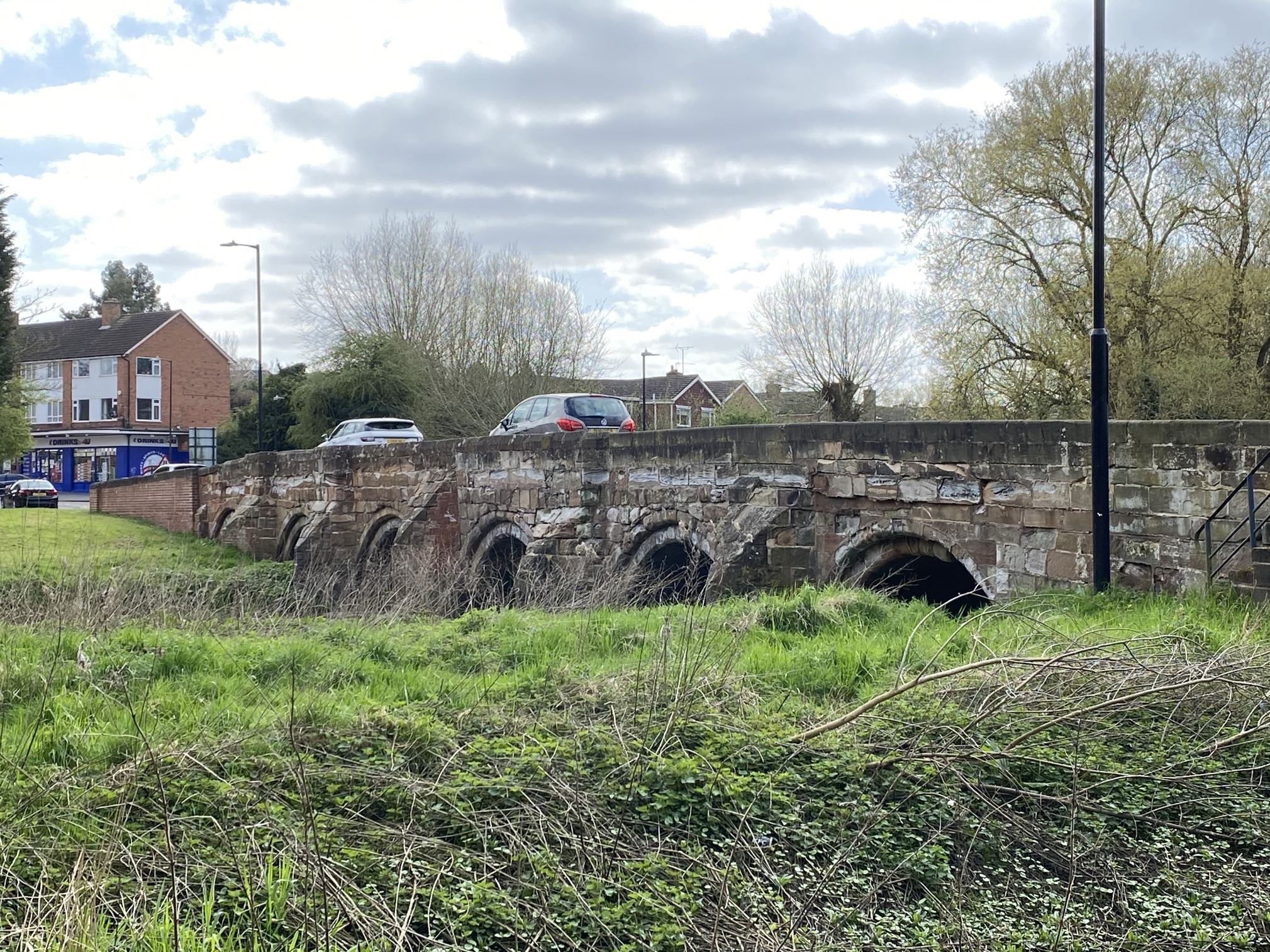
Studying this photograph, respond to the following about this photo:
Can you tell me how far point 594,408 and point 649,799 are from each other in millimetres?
16400

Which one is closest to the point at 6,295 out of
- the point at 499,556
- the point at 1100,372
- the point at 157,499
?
the point at 157,499

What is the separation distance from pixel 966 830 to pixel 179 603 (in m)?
8.42

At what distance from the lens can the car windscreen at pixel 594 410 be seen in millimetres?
21375

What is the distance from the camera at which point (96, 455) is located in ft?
189

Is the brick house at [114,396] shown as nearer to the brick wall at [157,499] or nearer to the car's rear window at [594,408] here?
the brick wall at [157,499]

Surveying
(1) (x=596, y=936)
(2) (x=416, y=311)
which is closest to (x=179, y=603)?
(1) (x=596, y=936)

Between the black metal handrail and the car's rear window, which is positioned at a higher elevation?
the car's rear window

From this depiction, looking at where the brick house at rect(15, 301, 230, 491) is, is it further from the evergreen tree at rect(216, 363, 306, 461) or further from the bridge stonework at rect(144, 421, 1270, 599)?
the bridge stonework at rect(144, 421, 1270, 599)

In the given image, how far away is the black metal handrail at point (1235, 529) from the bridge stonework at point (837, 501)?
0.11m

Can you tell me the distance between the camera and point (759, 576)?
44.0 feet

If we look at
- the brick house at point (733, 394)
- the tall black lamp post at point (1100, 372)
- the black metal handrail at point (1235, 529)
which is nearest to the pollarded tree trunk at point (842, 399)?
the brick house at point (733, 394)

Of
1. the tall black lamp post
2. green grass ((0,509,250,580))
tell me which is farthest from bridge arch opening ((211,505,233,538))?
the tall black lamp post

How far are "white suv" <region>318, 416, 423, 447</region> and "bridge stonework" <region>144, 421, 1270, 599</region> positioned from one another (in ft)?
20.9

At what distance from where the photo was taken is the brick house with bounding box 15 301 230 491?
5762cm
